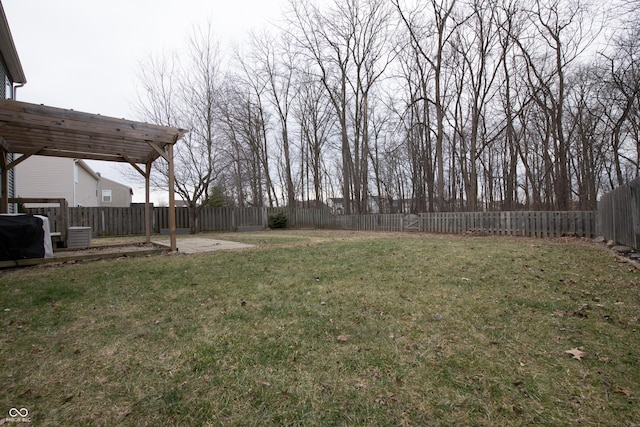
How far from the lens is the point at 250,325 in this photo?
270 cm

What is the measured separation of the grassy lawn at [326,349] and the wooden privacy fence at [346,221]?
5.84 meters

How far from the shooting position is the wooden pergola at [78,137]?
5266 millimetres

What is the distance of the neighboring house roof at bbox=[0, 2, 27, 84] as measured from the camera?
7.09m

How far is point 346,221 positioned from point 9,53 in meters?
15.2

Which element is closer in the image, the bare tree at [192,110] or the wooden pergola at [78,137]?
the wooden pergola at [78,137]

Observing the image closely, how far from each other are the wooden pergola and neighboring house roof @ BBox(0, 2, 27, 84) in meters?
2.85

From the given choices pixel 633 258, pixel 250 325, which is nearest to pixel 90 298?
pixel 250 325

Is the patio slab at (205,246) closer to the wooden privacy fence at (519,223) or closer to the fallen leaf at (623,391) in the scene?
the fallen leaf at (623,391)

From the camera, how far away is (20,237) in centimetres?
522

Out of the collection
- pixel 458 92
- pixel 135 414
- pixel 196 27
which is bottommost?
pixel 135 414

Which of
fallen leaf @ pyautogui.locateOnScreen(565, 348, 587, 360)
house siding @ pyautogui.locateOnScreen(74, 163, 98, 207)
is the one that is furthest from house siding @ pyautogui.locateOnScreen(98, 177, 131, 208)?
fallen leaf @ pyautogui.locateOnScreen(565, 348, 587, 360)

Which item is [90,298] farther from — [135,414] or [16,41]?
[16,41]

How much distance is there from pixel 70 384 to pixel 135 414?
64 cm

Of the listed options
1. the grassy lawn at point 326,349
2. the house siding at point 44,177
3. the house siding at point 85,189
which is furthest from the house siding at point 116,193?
the grassy lawn at point 326,349
